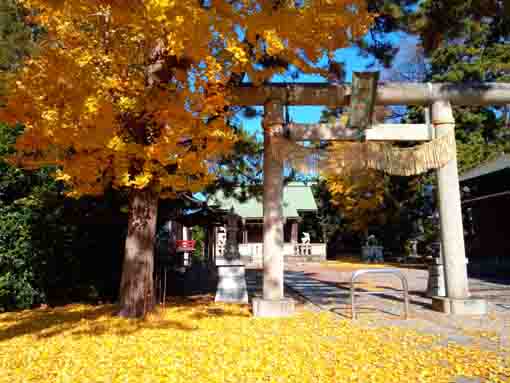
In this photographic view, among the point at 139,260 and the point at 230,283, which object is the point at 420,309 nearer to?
the point at 230,283

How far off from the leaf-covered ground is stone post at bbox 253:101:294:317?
1.21ft

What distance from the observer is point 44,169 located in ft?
29.0

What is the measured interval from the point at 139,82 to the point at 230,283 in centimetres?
526

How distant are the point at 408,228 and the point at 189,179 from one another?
23654 millimetres

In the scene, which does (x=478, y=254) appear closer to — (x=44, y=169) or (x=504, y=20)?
(x=504, y=20)

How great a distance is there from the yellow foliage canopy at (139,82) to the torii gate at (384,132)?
1168 mm

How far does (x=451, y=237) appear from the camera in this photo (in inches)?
287

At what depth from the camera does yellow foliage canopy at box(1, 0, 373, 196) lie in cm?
525

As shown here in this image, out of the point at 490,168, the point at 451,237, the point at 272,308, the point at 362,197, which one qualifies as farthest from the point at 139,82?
the point at 362,197

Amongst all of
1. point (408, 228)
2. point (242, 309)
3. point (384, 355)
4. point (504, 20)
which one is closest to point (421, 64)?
point (408, 228)

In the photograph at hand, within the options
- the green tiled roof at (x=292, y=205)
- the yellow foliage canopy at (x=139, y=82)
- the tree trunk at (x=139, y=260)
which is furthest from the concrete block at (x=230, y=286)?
the green tiled roof at (x=292, y=205)

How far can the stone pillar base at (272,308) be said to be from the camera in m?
6.93

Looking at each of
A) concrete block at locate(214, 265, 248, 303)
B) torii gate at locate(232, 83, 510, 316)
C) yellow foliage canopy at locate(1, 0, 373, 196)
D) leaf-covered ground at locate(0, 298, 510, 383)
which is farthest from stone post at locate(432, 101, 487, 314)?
concrete block at locate(214, 265, 248, 303)

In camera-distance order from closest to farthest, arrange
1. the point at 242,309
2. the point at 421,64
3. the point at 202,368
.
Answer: the point at 202,368, the point at 242,309, the point at 421,64
